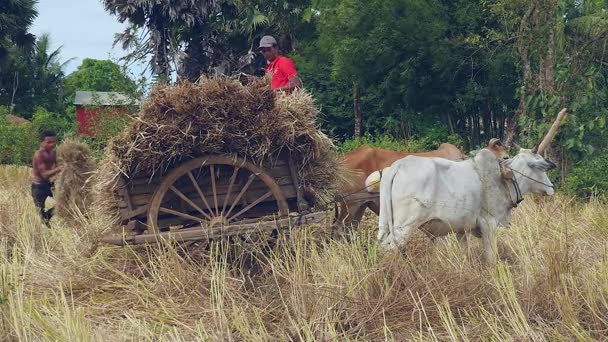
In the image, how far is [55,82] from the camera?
39.1m

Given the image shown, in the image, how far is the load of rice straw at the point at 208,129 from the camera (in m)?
6.64

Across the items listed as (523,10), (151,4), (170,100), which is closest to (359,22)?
(523,10)

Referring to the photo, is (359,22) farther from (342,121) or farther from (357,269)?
(357,269)

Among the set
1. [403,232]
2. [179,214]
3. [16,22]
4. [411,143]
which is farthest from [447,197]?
[16,22]

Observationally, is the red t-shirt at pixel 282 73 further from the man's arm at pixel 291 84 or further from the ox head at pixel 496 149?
the ox head at pixel 496 149

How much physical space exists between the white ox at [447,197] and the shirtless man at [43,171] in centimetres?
432

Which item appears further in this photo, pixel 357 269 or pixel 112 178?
pixel 112 178

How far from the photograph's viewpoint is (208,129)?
22.1 ft

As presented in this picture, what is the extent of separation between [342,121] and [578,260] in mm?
15503

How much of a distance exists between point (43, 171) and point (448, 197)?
489 centimetres

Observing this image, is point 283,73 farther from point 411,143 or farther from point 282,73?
point 411,143

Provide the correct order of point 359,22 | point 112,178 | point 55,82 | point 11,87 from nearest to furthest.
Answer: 1. point 112,178
2. point 359,22
3. point 11,87
4. point 55,82

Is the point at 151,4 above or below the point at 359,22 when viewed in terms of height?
above

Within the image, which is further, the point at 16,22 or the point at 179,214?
the point at 16,22
